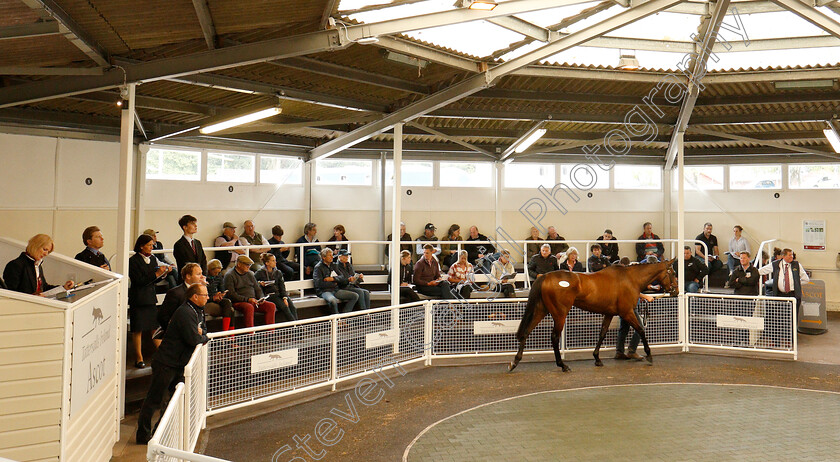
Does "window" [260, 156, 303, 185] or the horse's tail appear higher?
"window" [260, 156, 303, 185]

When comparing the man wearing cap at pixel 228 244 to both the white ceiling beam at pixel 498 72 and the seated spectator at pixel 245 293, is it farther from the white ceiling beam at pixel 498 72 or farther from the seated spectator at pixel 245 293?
the white ceiling beam at pixel 498 72

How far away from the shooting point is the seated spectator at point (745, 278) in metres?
11.6

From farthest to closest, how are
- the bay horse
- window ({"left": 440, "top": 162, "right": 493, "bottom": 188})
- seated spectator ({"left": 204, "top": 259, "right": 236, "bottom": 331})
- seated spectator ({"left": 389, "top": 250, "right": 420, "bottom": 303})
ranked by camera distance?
1. window ({"left": 440, "top": 162, "right": 493, "bottom": 188})
2. seated spectator ({"left": 389, "top": 250, "right": 420, "bottom": 303})
3. the bay horse
4. seated spectator ({"left": 204, "top": 259, "right": 236, "bottom": 331})

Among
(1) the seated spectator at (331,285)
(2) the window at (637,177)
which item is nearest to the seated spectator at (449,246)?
(1) the seated spectator at (331,285)

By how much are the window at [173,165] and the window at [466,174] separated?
5.99 metres

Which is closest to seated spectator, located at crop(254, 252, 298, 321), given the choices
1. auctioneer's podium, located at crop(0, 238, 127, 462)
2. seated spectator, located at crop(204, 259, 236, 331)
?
seated spectator, located at crop(204, 259, 236, 331)

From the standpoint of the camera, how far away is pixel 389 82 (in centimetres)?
941

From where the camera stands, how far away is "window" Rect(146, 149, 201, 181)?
12.5 metres

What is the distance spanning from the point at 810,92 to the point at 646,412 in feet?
23.3

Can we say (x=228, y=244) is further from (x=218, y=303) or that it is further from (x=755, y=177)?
(x=755, y=177)

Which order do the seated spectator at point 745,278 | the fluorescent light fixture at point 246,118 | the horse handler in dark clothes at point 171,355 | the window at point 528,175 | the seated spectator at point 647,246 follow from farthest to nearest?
the window at point 528,175
the seated spectator at point 647,246
the seated spectator at point 745,278
the fluorescent light fixture at point 246,118
the horse handler in dark clothes at point 171,355

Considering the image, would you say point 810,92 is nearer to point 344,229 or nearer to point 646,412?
point 646,412

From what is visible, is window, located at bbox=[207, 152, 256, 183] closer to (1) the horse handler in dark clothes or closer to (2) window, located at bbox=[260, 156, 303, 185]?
(2) window, located at bbox=[260, 156, 303, 185]

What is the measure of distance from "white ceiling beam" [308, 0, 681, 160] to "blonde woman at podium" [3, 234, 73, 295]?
506cm
